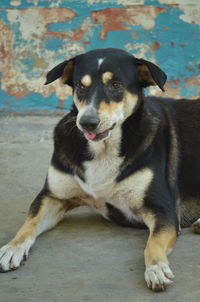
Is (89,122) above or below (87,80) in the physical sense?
below

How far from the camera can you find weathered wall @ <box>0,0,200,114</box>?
277 inches

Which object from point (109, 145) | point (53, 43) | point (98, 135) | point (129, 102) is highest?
point (129, 102)

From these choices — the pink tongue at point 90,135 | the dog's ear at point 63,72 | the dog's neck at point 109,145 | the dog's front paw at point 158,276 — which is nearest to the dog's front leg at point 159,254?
the dog's front paw at point 158,276

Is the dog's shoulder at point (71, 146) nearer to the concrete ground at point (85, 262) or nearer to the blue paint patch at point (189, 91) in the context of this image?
the concrete ground at point (85, 262)

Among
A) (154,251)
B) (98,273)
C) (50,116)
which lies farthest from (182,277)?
(50,116)

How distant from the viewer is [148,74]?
11.1 feet

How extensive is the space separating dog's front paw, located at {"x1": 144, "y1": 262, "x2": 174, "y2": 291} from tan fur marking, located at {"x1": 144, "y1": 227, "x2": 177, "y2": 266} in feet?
0.19

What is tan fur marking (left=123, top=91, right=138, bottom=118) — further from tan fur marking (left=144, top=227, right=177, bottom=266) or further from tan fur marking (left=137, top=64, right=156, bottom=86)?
tan fur marking (left=144, top=227, right=177, bottom=266)

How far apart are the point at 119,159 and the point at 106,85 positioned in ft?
1.45

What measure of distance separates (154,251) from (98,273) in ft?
1.01

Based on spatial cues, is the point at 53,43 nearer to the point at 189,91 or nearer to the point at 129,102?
the point at 189,91

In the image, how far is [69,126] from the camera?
11.5 feet

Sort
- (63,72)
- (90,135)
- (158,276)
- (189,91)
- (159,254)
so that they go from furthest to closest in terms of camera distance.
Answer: (189,91), (63,72), (90,135), (159,254), (158,276)

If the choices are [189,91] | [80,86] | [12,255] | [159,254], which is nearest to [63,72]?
[80,86]
